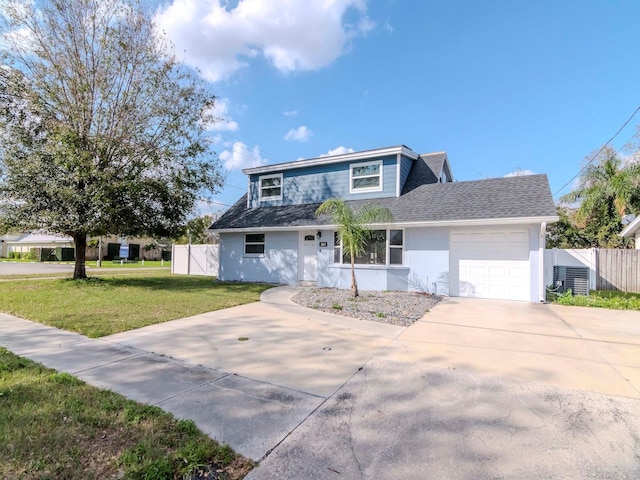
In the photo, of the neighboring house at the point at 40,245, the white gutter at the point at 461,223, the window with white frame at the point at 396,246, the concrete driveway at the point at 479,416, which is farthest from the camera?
the neighboring house at the point at 40,245

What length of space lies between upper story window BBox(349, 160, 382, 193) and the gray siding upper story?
0.12 meters

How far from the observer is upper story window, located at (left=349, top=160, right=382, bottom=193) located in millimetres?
13375

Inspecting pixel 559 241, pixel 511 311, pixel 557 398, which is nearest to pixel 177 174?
pixel 511 311

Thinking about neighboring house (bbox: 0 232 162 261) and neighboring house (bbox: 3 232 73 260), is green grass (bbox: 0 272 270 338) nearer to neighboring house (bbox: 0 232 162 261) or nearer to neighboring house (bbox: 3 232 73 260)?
neighboring house (bbox: 0 232 162 261)

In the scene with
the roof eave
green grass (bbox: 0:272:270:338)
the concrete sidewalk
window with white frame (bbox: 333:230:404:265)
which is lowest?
the concrete sidewalk

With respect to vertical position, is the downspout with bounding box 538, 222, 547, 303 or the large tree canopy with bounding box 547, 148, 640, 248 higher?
the large tree canopy with bounding box 547, 148, 640, 248

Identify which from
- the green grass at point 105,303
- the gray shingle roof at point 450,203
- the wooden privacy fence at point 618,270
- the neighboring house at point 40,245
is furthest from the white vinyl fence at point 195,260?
the neighboring house at point 40,245

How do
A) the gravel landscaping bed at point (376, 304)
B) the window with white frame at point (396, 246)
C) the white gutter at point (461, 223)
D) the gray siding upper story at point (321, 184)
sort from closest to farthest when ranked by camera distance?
the gravel landscaping bed at point (376, 304) < the white gutter at point (461, 223) < the window with white frame at point (396, 246) < the gray siding upper story at point (321, 184)

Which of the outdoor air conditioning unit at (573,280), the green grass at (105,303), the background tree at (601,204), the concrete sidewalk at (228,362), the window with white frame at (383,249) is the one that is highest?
the background tree at (601,204)

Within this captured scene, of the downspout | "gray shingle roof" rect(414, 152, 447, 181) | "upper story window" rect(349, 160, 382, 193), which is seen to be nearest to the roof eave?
the downspout

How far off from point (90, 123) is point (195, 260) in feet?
33.6

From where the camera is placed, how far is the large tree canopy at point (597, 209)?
1769 centimetres

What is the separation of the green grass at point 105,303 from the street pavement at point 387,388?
19.6 inches

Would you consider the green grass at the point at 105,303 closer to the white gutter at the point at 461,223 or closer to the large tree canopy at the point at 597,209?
the white gutter at the point at 461,223
